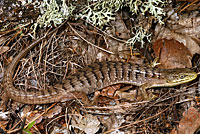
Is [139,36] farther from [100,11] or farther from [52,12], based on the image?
[52,12]

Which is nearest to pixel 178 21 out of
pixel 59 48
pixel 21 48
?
pixel 59 48

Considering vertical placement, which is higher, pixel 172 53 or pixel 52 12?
pixel 52 12

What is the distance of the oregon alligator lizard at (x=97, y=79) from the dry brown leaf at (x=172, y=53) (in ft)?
0.65

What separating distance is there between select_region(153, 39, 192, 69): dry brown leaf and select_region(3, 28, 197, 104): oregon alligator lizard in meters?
0.20

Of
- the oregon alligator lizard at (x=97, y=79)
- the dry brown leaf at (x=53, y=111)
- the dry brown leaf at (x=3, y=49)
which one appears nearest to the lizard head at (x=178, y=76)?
the oregon alligator lizard at (x=97, y=79)

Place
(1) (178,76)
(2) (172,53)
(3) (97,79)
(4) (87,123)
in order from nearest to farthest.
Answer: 1. (4) (87,123)
2. (1) (178,76)
3. (2) (172,53)
4. (3) (97,79)

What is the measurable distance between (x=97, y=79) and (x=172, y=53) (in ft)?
5.32

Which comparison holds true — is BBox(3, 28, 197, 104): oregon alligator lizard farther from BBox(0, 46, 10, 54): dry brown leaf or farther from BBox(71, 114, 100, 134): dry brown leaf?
BBox(71, 114, 100, 134): dry brown leaf

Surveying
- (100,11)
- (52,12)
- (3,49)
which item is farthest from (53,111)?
(100,11)

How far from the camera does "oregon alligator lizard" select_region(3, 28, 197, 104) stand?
4945mm

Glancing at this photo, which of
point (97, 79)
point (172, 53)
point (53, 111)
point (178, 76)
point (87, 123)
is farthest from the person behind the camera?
point (97, 79)

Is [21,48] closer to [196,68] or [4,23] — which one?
[4,23]

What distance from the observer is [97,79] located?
5.44 meters

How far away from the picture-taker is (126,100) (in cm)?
518
